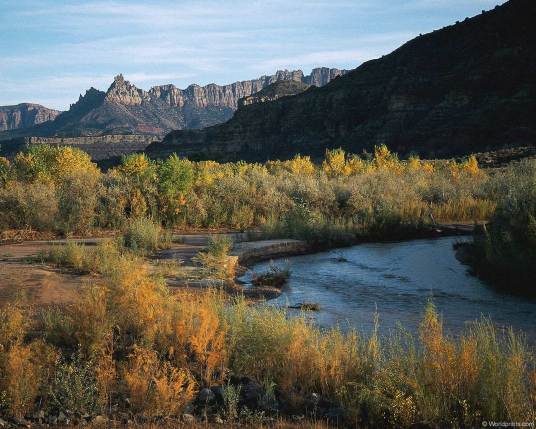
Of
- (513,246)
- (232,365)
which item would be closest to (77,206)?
(513,246)

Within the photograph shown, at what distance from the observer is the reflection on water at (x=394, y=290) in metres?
10.2

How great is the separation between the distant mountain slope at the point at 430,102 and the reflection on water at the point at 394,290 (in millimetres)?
43669

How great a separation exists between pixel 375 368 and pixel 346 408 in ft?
2.29

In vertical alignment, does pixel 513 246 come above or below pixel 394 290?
above

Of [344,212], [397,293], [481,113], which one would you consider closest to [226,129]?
[481,113]

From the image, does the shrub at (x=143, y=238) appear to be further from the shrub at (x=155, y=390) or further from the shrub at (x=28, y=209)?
the shrub at (x=155, y=390)

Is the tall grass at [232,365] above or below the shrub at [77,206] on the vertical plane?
below

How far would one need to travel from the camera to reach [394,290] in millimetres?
12656

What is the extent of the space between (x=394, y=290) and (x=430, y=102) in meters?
64.1

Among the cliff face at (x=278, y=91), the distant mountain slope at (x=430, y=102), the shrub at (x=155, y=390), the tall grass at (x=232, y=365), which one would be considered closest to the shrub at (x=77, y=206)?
the tall grass at (x=232, y=365)

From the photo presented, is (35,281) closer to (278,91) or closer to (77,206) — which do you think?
(77,206)

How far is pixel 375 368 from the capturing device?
6543 mm

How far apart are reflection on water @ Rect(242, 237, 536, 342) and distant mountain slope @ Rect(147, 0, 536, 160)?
43669 millimetres

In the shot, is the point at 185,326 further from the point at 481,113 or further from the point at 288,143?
the point at 288,143
